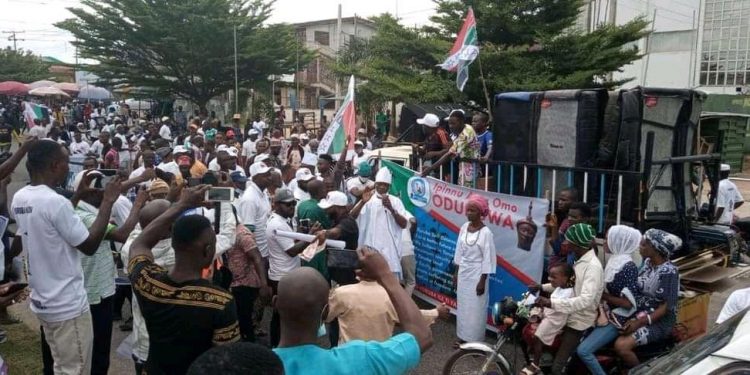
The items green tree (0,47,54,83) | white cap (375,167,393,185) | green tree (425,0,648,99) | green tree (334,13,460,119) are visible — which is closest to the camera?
white cap (375,167,393,185)

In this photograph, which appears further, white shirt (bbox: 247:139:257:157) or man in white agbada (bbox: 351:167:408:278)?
white shirt (bbox: 247:139:257:157)

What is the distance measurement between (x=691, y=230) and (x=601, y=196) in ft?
5.19

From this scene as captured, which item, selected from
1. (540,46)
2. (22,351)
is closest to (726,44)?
(540,46)

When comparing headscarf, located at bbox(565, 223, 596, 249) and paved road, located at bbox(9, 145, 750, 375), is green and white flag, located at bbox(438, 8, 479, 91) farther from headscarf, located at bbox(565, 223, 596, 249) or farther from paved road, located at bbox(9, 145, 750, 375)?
headscarf, located at bbox(565, 223, 596, 249)

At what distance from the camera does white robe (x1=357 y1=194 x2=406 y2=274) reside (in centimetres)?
627

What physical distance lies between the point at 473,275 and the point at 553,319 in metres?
1.13

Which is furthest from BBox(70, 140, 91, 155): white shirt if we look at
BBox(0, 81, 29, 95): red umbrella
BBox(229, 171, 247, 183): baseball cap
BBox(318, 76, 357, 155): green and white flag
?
BBox(0, 81, 29, 95): red umbrella

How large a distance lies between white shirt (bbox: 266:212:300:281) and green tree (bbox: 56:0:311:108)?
75.6 feet

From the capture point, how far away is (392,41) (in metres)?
20.0

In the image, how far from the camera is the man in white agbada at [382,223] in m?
6.27

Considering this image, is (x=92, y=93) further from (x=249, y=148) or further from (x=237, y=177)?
(x=237, y=177)

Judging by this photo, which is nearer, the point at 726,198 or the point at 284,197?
the point at 284,197

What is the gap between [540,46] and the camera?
18609 mm

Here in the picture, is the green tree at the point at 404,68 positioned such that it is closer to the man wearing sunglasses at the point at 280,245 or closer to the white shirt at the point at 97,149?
the white shirt at the point at 97,149
